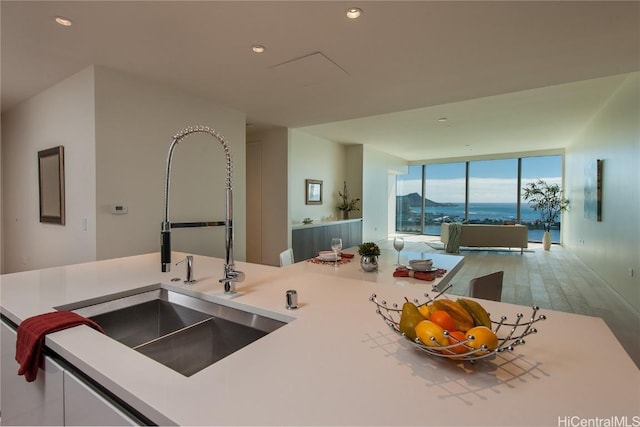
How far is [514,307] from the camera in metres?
1.12

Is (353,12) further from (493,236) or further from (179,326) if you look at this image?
(493,236)

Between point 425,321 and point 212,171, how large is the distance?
3.57 metres

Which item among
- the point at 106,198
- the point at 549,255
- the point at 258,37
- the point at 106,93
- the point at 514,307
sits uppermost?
the point at 258,37

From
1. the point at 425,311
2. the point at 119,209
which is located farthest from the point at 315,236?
the point at 425,311

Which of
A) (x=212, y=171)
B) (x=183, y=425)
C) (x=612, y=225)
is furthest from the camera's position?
(x=612, y=225)

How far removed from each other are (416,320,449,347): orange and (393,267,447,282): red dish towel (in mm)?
1256

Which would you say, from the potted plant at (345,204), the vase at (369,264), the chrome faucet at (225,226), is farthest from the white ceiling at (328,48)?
the potted plant at (345,204)

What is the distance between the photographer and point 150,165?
324 centimetres

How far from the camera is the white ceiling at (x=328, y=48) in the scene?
80.6 inches

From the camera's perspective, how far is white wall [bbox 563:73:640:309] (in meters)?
3.67

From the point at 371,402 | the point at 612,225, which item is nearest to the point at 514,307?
the point at 371,402

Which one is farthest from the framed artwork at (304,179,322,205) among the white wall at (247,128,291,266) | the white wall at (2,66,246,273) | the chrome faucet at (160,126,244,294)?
the chrome faucet at (160,126,244,294)

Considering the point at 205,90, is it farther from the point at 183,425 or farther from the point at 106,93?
the point at 183,425

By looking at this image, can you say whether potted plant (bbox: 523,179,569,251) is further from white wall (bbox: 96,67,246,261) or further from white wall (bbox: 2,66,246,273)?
white wall (bbox: 96,67,246,261)
